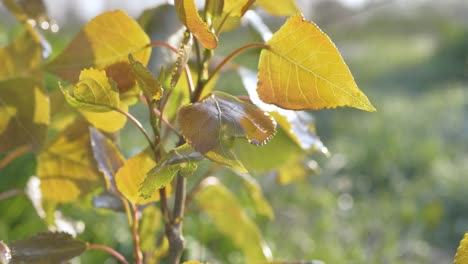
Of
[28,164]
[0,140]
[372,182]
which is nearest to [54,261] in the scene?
[0,140]

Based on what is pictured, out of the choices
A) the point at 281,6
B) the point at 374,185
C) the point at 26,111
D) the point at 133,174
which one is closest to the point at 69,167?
the point at 26,111

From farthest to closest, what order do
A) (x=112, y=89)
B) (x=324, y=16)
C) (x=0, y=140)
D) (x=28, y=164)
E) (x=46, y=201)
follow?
(x=324, y=16)
(x=28, y=164)
(x=46, y=201)
(x=0, y=140)
(x=112, y=89)

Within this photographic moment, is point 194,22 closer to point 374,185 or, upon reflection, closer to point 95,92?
point 95,92

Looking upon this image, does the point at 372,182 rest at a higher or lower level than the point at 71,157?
lower

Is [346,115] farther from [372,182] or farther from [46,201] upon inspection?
[46,201]

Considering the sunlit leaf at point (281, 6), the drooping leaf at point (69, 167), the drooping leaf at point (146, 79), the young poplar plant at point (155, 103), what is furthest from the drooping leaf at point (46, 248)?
the sunlit leaf at point (281, 6)

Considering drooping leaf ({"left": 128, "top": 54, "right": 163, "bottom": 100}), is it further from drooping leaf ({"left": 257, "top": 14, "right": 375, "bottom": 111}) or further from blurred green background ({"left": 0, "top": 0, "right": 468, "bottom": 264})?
blurred green background ({"left": 0, "top": 0, "right": 468, "bottom": 264})

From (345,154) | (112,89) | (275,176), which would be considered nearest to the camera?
(112,89)

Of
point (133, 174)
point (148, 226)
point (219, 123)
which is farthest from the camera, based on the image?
point (148, 226)
